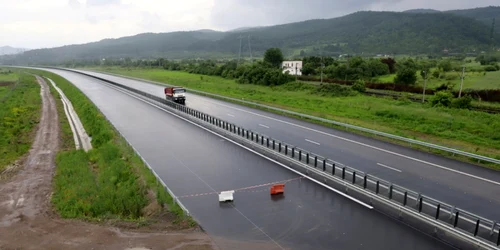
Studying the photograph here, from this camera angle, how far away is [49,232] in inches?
533

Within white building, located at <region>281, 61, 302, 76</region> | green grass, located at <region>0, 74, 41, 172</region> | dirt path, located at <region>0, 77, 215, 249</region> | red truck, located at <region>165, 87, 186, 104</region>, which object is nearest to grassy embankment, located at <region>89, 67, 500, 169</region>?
red truck, located at <region>165, 87, 186, 104</region>

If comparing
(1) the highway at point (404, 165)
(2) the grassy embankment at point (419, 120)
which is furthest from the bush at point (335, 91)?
(1) the highway at point (404, 165)

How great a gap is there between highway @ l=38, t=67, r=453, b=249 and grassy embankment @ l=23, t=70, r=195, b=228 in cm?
83

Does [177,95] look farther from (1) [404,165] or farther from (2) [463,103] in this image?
(1) [404,165]

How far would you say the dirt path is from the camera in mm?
12242

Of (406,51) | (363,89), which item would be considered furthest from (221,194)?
(406,51)

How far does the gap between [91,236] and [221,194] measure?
16.4 ft

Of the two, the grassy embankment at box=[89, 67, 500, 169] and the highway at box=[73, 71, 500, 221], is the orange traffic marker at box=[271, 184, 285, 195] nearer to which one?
the highway at box=[73, 71, 500, 221]

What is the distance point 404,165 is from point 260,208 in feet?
30.9

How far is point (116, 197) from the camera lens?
16.3 meters

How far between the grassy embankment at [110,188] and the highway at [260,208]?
2.72ft

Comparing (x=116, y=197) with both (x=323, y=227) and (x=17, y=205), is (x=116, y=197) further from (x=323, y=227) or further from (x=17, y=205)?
(x=323, y=227)

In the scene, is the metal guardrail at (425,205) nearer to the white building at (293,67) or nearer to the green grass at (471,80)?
the green grass at (471,80)

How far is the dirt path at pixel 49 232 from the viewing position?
12242 millimetres
